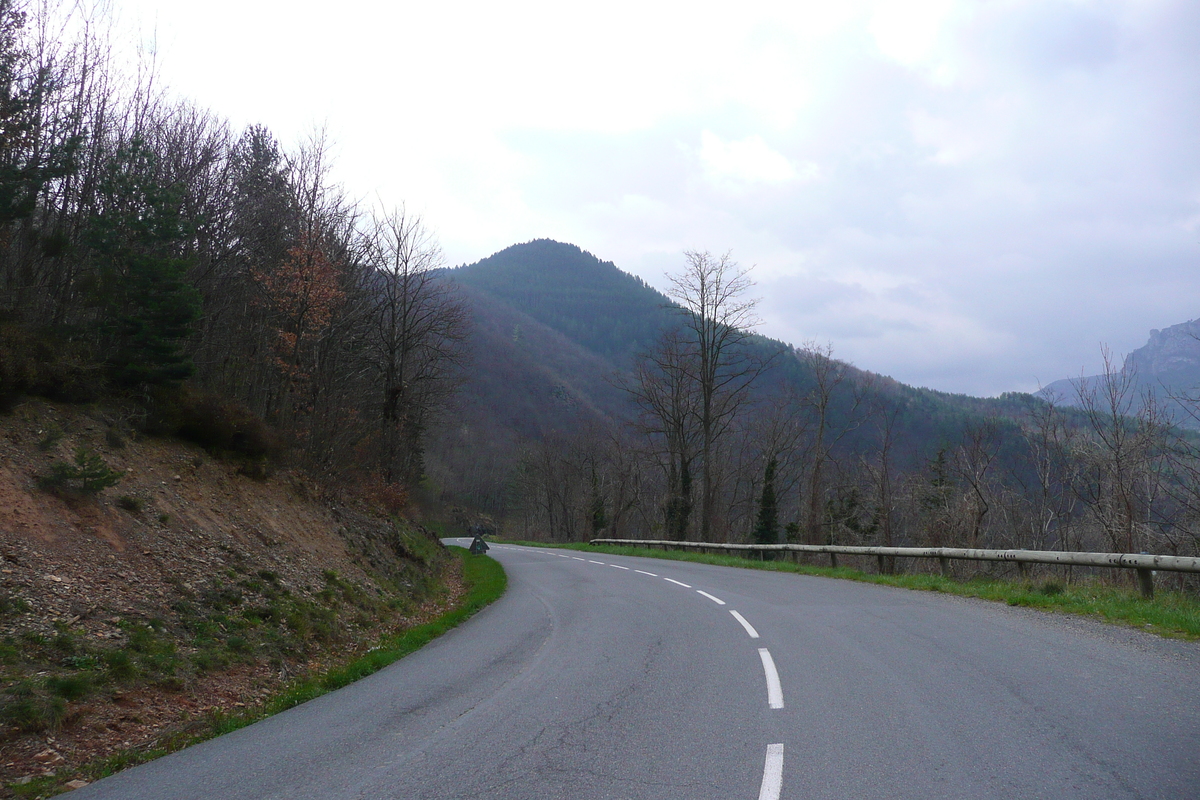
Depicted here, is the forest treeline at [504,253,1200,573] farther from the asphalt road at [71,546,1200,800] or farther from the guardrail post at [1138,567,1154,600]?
the asphalt road at [71,546,1200,800]

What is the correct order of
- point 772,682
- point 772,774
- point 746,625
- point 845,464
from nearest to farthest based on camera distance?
point 772,774, point 772,682, point 746,625, point 845,464

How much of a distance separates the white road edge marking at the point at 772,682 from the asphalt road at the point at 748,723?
1.2 inches

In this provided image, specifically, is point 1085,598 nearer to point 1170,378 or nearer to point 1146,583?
point 1146,583

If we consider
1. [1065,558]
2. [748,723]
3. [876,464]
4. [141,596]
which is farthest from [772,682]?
[876,464]

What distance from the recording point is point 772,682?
22.5ft

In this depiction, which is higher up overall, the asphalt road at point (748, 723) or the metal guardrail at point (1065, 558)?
the metal guardrail at point (1065, 558)

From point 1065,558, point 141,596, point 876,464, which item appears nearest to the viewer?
point 141,596

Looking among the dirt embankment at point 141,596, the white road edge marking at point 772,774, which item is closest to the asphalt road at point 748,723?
the white road edge marking at point 772,774

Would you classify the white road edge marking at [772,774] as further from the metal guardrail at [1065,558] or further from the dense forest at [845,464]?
the dense forest at [845,464]

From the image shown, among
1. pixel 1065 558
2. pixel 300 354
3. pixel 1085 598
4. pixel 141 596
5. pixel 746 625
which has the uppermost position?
pixel 300 354

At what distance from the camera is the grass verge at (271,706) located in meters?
4.93

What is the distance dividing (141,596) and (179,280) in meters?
6.41

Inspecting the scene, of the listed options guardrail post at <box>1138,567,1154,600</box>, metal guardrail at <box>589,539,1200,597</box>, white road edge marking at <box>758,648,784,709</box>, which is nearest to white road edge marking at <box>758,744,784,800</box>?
white road edge marking at <box>758,648,784,709</box>

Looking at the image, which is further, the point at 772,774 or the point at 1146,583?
the point at 1146,583
